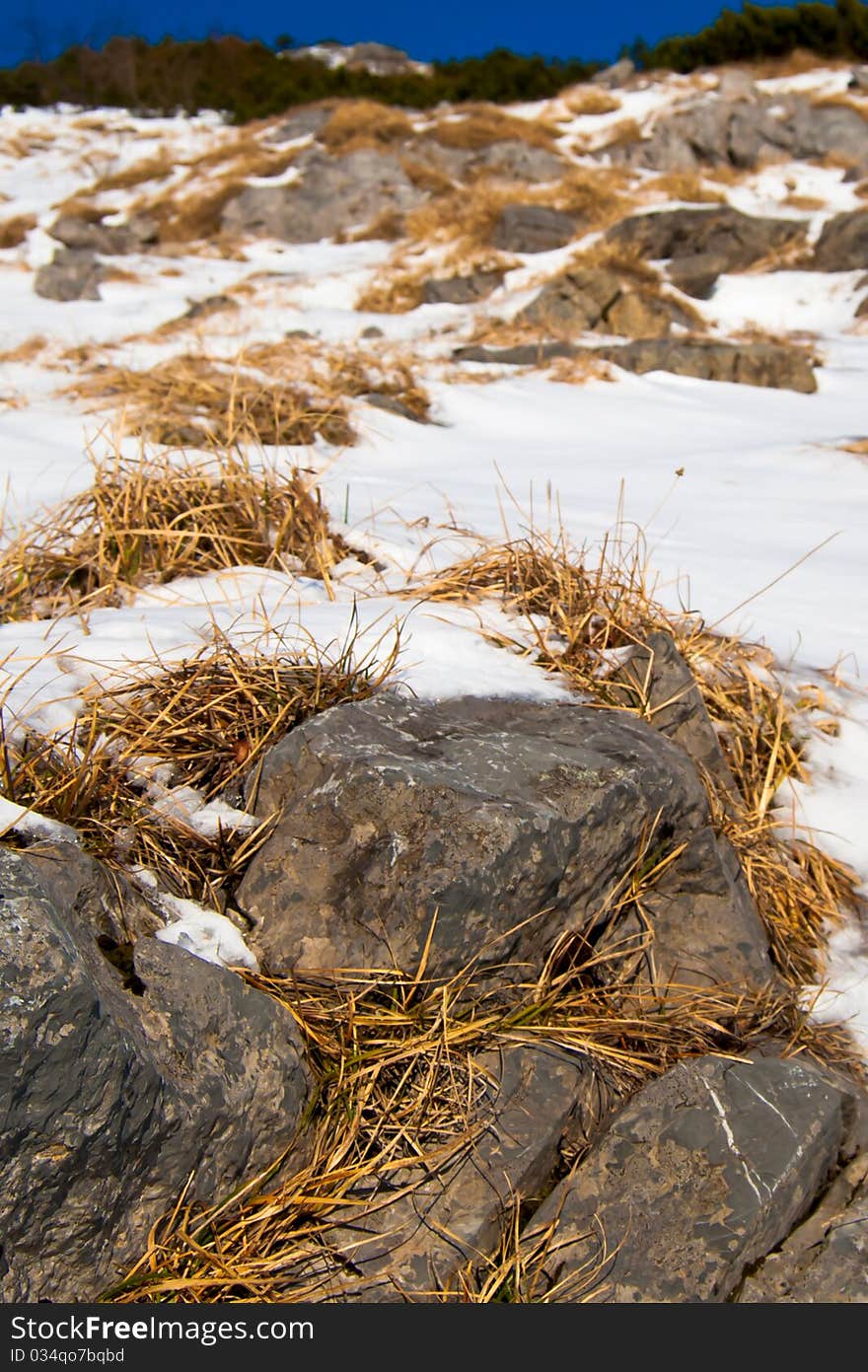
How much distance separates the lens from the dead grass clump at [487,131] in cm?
1537

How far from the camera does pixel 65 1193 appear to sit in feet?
4.42

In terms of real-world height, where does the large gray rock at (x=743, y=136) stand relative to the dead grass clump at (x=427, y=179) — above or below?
above

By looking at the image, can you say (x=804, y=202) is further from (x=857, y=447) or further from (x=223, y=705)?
(x=223, y=705)

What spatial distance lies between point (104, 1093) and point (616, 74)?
81.5 ft

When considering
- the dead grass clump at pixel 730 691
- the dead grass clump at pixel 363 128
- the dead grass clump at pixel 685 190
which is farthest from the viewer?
the dead grass clump at pixel 363 128

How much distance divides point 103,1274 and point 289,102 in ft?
76.0

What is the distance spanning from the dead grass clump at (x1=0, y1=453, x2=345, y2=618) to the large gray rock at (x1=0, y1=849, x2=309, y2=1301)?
1330 mm

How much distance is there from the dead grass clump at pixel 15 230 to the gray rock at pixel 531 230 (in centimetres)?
584

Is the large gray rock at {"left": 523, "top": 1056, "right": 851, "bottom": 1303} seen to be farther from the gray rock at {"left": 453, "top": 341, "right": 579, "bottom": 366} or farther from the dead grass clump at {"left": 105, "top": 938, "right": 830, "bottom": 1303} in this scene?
the gray rock at {"left": 453, "top": 341, "right": 579, "bottom": 366}

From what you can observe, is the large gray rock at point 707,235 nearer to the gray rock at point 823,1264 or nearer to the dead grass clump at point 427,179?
the dead grass clump at point 427,179

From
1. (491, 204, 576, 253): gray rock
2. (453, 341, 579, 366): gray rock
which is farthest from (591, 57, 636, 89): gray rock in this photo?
(453, 341, 579, 366): gray rock

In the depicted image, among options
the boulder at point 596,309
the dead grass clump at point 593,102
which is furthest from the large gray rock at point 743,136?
the boulder at point 596,309

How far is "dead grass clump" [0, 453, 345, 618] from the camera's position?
275 centimetres
